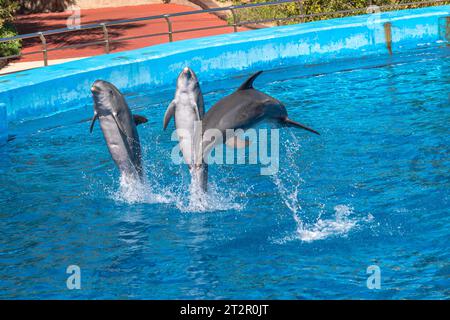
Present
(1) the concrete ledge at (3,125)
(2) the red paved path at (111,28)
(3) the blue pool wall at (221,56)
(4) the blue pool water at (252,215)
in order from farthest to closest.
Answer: (2) the red paved path at (111,28)
(3) the blue pool wall at (221,56)
(1) the concrete ledge at (3,125)
(4) the blue pool water at (252,215)

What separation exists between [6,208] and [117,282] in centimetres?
286

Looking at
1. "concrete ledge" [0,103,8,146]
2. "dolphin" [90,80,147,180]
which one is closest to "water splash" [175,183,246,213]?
"dolphin" [90,80,147,180]

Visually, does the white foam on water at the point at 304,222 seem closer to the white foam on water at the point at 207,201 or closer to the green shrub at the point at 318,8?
the white foam on water at the point at 207,201

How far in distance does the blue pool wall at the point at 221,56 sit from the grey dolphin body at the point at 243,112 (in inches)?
270

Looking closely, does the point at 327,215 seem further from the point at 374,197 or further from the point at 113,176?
the point at 113,176

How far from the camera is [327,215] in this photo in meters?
8.95

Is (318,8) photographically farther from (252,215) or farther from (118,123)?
(118,123)

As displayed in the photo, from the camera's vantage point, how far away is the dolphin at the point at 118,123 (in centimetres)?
884

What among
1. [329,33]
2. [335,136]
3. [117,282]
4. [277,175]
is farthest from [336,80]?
[117,282]

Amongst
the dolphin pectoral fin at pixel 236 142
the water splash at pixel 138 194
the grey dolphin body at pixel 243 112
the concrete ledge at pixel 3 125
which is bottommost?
the water splash at pixel 138 194

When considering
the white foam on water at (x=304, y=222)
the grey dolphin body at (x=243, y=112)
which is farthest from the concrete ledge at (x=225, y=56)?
the grey dolphin body at (x=243, y=112)

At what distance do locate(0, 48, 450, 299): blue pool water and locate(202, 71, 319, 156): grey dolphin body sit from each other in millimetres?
1066

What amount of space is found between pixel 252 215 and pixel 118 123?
1816 mm

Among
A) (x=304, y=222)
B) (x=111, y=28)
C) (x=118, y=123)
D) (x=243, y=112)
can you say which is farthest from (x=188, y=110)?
(x=111, y=28)
